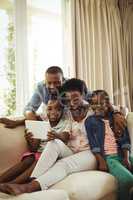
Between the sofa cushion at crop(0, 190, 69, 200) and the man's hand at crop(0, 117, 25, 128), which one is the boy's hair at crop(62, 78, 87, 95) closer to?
the man's hand at crop(0, 117, 25, 128)

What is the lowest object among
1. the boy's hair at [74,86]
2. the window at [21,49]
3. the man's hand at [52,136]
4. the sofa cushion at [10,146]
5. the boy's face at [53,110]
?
the sofa cushion at [10,146]

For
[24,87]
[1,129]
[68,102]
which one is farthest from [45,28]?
[1,129]

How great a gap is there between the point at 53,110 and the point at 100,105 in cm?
39

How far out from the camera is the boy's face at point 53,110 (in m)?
2.59

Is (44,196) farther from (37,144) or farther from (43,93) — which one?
(43,93)

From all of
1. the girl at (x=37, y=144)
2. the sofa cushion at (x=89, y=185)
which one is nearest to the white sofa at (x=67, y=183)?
the sofa cushion at (x=89, y=185)

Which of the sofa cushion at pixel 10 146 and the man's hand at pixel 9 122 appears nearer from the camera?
the sofa cushion at pixel 10 146

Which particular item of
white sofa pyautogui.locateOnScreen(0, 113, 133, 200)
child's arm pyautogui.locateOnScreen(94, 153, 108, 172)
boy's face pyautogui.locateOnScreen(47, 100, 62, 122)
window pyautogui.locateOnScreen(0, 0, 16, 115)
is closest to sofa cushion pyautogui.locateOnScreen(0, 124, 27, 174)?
white sofa pyautogui.locateOnScreen(0, 113, 133, 200)

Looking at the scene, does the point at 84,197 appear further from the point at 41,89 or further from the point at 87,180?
the point at 41,89

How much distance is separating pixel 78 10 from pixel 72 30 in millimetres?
248

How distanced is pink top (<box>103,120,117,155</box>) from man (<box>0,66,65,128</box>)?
0.59 meters

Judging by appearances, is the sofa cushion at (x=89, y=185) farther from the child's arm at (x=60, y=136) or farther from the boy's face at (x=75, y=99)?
the boy's face at (x=75, y=99)

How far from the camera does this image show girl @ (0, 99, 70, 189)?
2273 millimetres

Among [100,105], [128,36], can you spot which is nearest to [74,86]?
[100,105]
